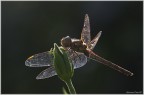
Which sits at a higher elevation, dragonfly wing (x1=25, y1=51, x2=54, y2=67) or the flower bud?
the flower bud

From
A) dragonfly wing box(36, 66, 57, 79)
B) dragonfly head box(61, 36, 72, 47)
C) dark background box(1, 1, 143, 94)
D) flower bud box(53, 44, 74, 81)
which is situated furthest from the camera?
dark background box(1, 1, 143, 94)

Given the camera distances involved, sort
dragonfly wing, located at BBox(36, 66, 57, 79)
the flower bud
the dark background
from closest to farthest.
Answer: the flower bud < dragonfly wing, located at BBox(36, 66, 57, 79) < the dark background

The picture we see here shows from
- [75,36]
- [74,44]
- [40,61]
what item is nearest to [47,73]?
[40,61]

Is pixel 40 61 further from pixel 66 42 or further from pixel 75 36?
pixel 75 36

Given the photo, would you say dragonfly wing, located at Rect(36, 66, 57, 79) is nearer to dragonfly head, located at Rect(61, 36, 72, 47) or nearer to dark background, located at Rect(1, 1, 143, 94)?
dragonfly head, located at Rect(61, 36, 72, 47)

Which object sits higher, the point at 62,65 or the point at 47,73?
the point at 62,65

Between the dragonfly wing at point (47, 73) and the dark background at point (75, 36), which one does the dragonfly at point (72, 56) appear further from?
the dark background at point (75, 36)

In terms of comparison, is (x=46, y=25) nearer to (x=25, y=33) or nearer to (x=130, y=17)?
(x=25, y=33)

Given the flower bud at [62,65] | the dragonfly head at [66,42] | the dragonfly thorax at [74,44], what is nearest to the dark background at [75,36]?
the dragonfly thorax at [74,44]

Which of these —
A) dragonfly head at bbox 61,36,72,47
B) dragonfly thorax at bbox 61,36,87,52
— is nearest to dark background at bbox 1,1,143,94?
dragonfly thorax at bbox 61,36,87,52
